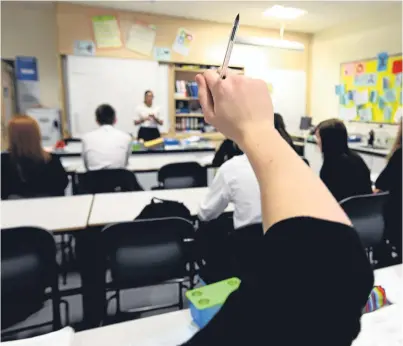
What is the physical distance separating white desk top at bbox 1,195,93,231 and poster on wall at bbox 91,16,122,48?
389cm

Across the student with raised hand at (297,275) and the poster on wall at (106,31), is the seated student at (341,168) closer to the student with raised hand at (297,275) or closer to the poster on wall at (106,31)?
the student with raised hand at (297,275)

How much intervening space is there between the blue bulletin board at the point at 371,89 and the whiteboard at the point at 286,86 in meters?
0.82

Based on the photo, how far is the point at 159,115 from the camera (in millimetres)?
5875

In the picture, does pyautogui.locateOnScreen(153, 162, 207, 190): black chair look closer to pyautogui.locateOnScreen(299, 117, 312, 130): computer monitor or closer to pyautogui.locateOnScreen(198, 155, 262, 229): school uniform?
pyautogui.locateOnScreen(198, 155, 262, 229): school uniform

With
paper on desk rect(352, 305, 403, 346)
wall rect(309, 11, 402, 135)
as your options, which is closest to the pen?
paper on desk rect(352, 305, 403, 346)

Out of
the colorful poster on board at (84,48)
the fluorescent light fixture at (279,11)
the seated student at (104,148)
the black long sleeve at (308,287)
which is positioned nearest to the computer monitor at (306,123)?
the fluorescent light fixture at (279,11)

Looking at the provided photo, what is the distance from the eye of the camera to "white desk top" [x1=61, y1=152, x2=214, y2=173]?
3.42m

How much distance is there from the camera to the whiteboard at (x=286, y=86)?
6.49 m

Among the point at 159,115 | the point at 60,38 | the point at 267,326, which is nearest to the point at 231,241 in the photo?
the point at 267,326

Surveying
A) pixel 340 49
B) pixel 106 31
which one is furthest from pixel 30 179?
pixel 340 49

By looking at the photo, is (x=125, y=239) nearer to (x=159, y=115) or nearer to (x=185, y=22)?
(x=159, y=115)

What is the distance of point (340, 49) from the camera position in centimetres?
621

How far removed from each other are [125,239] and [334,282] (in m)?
1.56

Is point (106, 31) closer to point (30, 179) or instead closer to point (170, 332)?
point (30, 179)
